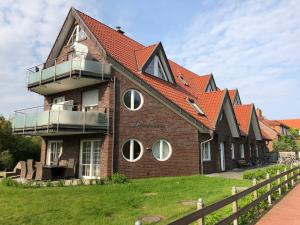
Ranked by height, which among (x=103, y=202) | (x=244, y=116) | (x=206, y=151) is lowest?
(x=103, y=202)

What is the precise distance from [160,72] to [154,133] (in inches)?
247

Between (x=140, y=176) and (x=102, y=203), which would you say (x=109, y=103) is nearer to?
(x=140, y=176)

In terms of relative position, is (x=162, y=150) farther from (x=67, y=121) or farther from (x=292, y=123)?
(x=292, y=123)

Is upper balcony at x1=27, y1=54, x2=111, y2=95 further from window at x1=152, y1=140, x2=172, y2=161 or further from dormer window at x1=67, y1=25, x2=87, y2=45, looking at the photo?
window at x1=152, y1=140, x2=172, y2=161

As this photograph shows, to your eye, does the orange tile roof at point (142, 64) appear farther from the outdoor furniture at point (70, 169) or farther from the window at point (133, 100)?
the outdoor furniture at point (70, 169)

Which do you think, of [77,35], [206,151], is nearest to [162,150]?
[206,151]

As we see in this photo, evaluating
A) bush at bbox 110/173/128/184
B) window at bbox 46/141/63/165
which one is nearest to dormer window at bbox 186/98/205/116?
bush at bbox 110/173/128/184

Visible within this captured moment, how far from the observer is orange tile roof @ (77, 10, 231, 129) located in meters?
20.7

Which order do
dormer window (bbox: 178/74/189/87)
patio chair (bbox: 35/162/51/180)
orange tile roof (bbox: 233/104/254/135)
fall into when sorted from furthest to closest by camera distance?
orange tile roof (bbox: 233/104/254/135), dormer window (bbox: 178/74/189/87), patio chair (bbox: 35/162/51/180)

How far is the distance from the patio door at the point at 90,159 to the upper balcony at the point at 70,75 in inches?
149

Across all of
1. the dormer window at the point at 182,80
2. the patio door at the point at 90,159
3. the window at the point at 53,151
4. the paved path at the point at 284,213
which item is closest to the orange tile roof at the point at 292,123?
the dormer window at the point at 182,80

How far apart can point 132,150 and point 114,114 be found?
2.40 metres

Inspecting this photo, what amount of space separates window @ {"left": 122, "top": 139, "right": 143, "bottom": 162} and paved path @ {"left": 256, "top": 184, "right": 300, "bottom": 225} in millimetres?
8641

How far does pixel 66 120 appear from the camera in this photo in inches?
660
